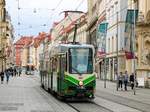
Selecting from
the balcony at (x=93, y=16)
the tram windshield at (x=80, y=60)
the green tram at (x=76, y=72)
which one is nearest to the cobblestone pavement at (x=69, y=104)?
the green tram at (x=76, y=72)

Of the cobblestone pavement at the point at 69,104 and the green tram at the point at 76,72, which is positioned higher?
the green tram at the point at 76,72

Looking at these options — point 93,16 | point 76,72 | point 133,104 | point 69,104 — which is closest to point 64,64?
point 76,72

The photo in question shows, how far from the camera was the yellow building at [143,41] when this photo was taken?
192 ft

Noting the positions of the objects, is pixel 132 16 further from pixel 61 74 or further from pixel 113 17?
pixel 113 17

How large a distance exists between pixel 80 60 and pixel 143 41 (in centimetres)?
2784

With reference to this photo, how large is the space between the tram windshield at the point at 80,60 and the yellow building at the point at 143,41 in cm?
2585

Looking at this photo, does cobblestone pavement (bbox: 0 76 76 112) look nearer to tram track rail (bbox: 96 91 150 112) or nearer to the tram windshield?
the tram windshield

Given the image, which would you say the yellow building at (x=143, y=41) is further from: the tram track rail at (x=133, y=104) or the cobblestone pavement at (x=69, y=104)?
the tram track rail at (x=133, y=104)

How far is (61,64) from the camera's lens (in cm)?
3309

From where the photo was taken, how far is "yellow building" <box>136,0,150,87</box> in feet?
192

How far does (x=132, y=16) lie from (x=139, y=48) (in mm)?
8709

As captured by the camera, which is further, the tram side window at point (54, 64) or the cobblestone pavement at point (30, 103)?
the tram side window at point (54, 64)

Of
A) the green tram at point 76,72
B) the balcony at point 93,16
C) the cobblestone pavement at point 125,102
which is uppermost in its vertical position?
the balcony at point 93,16

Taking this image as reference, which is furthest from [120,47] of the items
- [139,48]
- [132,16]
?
[132,16]
